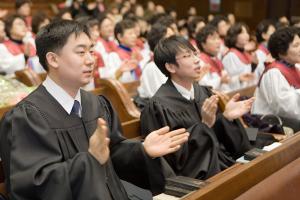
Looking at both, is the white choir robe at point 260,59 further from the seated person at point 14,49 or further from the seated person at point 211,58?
the seated person at point 14,49

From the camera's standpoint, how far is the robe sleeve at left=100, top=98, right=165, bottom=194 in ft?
7.63

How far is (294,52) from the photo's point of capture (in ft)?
13.3

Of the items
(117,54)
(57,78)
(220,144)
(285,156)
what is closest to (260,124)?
(220,144)

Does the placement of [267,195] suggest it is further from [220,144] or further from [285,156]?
[220,144]

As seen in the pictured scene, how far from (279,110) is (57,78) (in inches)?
95.8

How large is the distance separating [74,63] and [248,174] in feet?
3.15

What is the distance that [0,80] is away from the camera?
406 cm

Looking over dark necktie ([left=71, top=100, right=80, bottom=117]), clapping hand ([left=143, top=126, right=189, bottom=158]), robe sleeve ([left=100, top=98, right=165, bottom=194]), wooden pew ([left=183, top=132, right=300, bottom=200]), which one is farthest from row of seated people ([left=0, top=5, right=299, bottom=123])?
dark necktie ([left=71, top=100, right=80, bottom=117])

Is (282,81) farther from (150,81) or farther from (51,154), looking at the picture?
(51,154)

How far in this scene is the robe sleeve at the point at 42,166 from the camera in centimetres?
190

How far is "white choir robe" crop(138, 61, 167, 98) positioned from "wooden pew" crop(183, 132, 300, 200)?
8.15ft

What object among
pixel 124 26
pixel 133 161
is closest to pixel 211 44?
pixel 124 26

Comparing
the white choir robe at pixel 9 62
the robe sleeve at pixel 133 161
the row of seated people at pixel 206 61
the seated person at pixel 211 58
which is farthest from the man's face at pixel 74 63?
the white choir robe at pixel 9 62

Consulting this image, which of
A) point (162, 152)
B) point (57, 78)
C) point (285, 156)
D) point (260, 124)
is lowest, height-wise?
point (260, 124)
